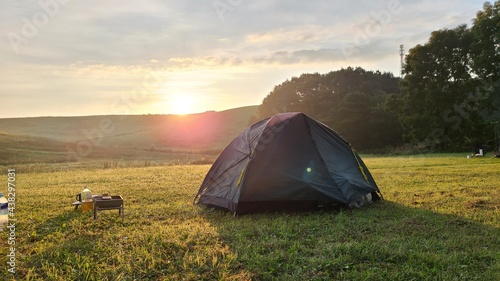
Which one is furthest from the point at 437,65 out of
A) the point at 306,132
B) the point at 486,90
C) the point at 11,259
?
the point at 11,259

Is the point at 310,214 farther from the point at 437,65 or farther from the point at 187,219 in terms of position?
the point at 437,65

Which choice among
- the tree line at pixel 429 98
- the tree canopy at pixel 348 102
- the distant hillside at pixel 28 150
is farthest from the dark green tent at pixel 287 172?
the tree canopy at pixel 348 102

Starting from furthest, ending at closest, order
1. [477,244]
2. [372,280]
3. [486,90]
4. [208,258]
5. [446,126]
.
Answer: [446,126]
[486,90]
[477,244]
[208,258]
[372,280]

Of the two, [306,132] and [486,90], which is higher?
[486,90]

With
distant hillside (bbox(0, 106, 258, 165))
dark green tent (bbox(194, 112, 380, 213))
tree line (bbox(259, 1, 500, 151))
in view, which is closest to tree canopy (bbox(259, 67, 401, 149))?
tree line (bbox(259, 1, 500, 151))

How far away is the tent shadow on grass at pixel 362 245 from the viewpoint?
5.55 meters

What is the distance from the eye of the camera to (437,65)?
42.6 metres

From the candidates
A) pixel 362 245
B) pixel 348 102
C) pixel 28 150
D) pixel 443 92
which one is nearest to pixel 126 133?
pixel 28 150

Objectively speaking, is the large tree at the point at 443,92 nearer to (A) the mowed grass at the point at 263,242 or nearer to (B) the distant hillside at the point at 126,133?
(B) the distant hillside at the point at 126,133

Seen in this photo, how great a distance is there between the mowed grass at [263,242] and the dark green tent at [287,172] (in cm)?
41

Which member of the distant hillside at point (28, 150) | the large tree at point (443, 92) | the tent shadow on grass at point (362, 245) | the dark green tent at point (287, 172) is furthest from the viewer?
the large tree at point (443, 92)

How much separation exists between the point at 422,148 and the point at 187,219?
38818 mm

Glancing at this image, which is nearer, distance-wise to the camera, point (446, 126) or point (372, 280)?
point (372, 280)

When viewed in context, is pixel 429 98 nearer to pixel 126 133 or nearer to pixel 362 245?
pixel 362 245
